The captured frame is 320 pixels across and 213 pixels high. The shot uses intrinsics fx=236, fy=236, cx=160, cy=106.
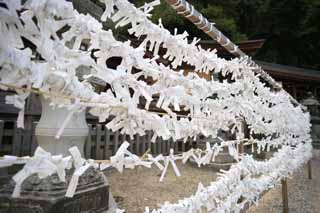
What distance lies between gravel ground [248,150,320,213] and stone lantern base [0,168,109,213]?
1.59 metres

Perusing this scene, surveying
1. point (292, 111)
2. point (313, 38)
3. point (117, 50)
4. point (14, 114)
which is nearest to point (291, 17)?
point (313, 38)

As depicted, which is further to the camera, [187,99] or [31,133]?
[31,133]

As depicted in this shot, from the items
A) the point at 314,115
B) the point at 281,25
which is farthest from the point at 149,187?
the point at 281,25

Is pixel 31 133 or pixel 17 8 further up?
pixel 17 8

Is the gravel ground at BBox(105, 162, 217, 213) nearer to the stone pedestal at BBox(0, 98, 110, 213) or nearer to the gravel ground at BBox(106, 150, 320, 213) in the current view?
the gravel ground at BBox(106, 150, 320, 213)

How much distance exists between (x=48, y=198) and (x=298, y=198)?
2.85m

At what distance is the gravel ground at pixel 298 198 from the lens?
8.09 feet

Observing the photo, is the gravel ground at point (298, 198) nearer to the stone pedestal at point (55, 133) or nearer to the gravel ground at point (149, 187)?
the gravel ground at point (149, 187)

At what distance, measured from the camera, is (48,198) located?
132 cm

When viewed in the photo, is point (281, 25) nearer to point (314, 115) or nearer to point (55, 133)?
point (314, 115)

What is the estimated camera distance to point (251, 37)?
12.3 m

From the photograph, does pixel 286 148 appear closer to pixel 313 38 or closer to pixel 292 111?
pixel 292 111

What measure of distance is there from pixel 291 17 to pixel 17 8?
13863mm

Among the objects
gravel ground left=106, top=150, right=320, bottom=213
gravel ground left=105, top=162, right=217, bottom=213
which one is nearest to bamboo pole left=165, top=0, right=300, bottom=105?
gravel ground left=106, top=150, right=320, bottom=213
